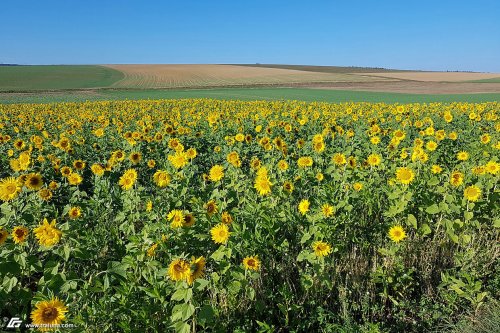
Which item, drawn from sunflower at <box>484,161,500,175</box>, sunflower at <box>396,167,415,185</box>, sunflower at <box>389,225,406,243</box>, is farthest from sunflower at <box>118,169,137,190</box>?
sunflower at <box>484,161,500,175</box>

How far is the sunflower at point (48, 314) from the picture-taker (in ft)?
6.89

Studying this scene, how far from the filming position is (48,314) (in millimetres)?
2131

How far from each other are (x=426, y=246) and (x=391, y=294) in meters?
0.80

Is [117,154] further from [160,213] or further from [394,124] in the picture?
[394,124]

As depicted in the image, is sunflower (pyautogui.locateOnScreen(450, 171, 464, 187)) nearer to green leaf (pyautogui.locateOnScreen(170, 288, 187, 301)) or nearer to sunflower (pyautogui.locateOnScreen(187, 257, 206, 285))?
sunflower (pyautogui.locateOnScreen(187, 257, 206, 285))

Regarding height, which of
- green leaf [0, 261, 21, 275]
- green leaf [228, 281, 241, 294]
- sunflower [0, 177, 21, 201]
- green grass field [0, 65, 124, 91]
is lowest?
green leaf [228, 281, 241, 294]

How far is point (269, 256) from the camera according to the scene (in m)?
3.88

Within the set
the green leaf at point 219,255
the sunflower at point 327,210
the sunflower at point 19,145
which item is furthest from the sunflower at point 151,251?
the sunflower at point 19,145

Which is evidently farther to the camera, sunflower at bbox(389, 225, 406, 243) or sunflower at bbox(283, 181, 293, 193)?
sunflower at bbox(283, 181, 293, 193)

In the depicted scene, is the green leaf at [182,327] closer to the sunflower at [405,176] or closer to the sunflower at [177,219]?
the sunflower at [177,219]

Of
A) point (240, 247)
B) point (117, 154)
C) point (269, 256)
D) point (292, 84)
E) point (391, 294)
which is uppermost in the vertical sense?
point (292, 84)

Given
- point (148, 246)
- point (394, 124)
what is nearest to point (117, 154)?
point (148, 246)

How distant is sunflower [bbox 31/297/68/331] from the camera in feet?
6.89

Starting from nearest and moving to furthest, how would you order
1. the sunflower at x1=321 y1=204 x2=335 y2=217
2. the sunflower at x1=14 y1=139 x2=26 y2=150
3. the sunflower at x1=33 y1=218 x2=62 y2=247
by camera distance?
the sunflower at x1=33 y1=218 x2=62 y2=247 → the sunflower at x1=321 y1=204 x2=335 y2=217 → the sunflower at x1=14 y1=139 x2=26 y2=150
